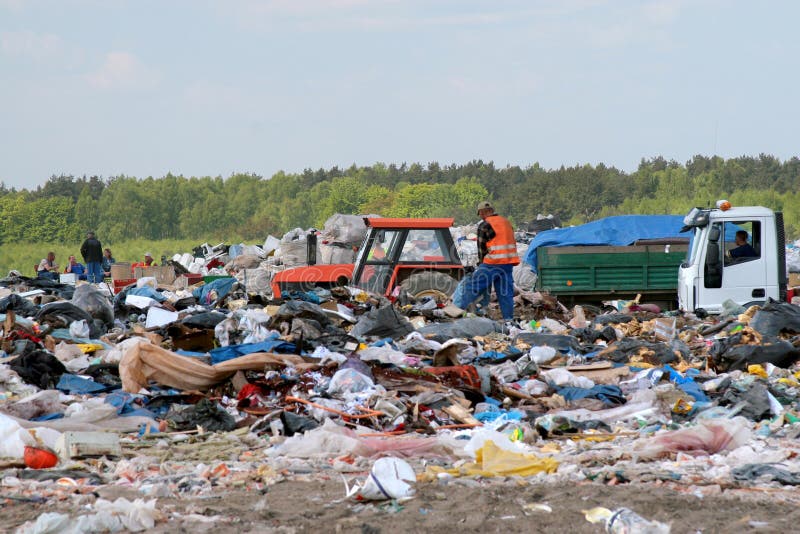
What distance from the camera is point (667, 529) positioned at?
3549 millimetres

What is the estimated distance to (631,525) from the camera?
11.8ft

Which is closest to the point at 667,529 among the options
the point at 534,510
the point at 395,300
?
the point at 534,510

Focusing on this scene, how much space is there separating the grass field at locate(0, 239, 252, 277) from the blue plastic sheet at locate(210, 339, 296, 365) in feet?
86.2

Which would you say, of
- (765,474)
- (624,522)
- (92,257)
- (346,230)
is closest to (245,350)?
(765,474)

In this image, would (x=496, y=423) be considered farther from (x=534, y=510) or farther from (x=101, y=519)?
(x=101, y=519)

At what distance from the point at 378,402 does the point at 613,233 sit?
9823 mm

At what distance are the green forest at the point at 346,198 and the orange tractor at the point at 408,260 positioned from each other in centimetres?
1981

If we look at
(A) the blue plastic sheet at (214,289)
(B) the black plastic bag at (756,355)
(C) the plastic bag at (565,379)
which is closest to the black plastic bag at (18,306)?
(A) the blue plastic sheet at (214,289)

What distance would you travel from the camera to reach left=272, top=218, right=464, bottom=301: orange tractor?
1321 cm

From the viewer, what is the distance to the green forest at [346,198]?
37562 millimetres

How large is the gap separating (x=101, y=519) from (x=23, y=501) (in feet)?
2.36

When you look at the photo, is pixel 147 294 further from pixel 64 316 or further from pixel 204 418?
pixel 204 418

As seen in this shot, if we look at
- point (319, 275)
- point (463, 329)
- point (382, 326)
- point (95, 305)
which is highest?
point (319, 275)

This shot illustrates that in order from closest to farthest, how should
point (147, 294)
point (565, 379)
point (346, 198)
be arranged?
point (565, 379) → point (147, 294) → point (346, 198)
